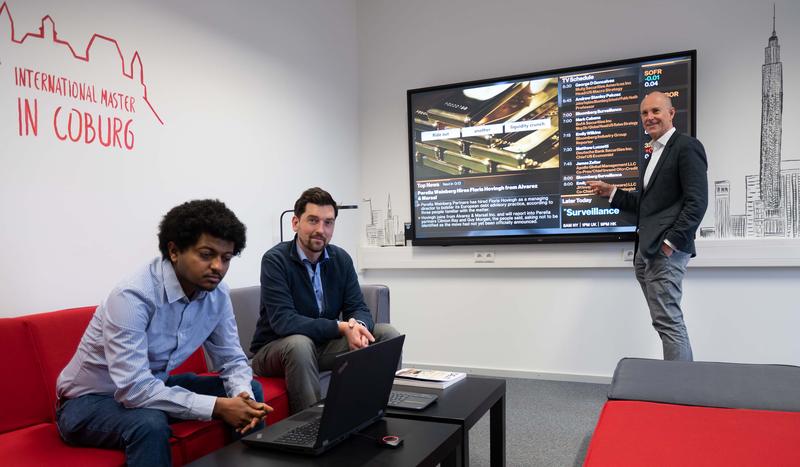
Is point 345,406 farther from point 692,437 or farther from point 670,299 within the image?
point 670,299

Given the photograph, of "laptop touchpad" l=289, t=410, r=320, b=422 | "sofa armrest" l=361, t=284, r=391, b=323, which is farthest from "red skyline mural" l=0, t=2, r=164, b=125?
"laptop touchpad" l=289, t=410, r=320, b=422

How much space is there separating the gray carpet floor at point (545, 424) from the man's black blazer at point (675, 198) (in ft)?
3.12

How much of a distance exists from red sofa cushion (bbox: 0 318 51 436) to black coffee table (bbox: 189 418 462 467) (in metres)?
0.92

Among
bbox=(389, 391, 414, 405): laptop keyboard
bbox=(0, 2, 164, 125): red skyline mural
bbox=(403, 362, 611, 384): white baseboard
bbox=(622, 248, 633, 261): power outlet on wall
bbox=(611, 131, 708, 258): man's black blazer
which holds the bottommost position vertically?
bbox=(403, 362, 611, 384): white baseboard

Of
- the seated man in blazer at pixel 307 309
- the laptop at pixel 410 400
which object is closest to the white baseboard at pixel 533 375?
the seated man in blazer at pixel 307 309

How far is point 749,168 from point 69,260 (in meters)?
3.66

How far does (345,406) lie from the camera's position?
1.45 metres

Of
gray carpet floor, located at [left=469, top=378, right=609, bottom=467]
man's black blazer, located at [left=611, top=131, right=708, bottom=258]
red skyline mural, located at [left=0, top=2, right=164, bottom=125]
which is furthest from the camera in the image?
man's black blazer, located at [left=611, top=131, right=708, bottom=258]

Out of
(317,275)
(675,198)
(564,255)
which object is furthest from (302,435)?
(564,255)

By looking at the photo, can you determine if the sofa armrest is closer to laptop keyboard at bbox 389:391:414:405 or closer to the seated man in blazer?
the seated man in blazer

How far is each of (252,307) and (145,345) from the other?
4.40 feet

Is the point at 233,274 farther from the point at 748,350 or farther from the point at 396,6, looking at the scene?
the point at 748,350

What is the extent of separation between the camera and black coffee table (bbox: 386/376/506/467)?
5.59ft

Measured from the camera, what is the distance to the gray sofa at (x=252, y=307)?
2945 millimetres
